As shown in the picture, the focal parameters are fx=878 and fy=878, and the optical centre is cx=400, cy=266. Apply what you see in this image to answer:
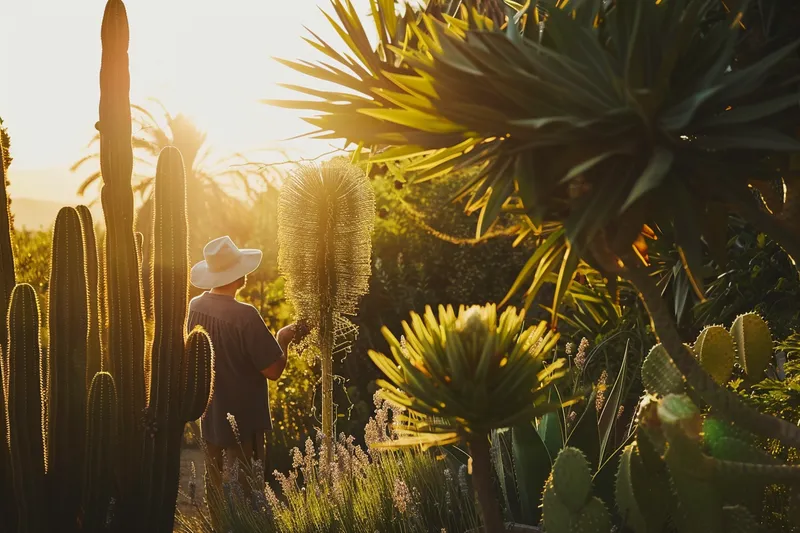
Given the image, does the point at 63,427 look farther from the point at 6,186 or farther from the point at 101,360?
the point at 6,186

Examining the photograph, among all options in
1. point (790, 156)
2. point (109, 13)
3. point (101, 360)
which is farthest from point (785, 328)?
point (109, 13)

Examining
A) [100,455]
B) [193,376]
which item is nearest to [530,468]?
[193,376]

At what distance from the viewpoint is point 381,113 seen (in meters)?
2.23

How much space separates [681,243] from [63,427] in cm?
354

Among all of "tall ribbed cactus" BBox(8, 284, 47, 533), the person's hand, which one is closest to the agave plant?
"tall ribbed cactus" BBox(8, 284, 47, 533)

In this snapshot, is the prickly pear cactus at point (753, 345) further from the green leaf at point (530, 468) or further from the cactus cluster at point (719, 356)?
the green leaf at point (530, 468)

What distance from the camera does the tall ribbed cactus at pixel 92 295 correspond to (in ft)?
15.8

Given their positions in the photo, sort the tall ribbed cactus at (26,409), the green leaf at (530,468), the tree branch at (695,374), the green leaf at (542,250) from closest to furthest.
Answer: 1. the tree branch at (695,374)
2. the green leaf at (542,250)
3. the green leaf at (530,468)
4. the tall ribbed cactus at (26,409)

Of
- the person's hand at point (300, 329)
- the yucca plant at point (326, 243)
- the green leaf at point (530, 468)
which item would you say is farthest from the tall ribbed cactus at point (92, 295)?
the green leaf at point (530, 468)

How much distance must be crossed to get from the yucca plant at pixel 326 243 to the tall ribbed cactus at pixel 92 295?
1.39m

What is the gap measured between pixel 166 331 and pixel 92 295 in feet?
1.68

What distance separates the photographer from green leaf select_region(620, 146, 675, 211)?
1.91 meters

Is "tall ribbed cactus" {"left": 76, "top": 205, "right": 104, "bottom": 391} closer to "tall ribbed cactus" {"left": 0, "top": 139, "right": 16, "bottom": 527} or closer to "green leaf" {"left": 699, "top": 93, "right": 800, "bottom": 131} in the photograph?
"tall ribbed cactus" {"left": 0, "top": 139, "right": 16, "bottom": 527}

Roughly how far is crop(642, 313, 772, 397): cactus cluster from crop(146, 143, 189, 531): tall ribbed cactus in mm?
2663
